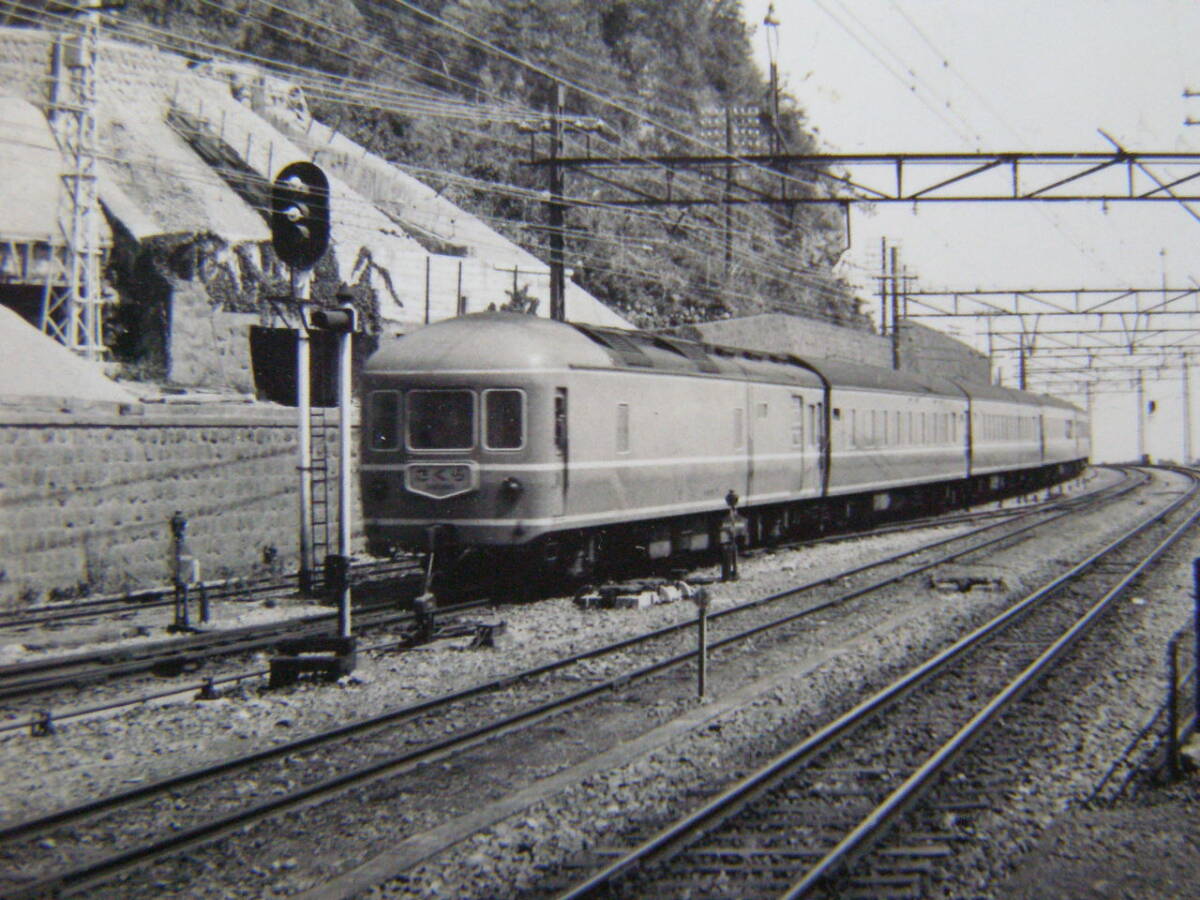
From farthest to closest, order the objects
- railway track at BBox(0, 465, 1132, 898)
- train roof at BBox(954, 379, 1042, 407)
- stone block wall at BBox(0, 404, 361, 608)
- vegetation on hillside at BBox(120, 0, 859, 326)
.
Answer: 1. vegetation on hillside at BBox(120, 0, 859, 326)
2. train roof at BBox(954, 379, 1042, 407)
3. stone block wall at BBox(0, 404, 361, 608)
4. railway track at BBox(0, 465, 1132, 898)

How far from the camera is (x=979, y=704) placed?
31.9ft

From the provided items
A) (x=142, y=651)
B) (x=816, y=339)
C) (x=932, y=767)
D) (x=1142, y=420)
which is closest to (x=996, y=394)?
(x=816, y=339)

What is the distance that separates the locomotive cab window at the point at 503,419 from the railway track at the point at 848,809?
5168mm

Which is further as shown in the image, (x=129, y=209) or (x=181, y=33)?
(x=181, y=33)

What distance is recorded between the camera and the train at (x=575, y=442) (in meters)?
14.0

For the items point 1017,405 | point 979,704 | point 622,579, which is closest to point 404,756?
point 979,704

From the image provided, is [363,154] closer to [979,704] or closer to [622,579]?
[622,579]

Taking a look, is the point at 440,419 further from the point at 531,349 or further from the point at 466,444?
the point at 531,349

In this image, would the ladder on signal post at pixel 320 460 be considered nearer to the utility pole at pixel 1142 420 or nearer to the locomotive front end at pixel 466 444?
the locomotive front end at pixel 466 444

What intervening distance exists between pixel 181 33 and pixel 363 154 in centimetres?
1179

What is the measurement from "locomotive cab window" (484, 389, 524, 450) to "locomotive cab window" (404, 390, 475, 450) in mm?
179

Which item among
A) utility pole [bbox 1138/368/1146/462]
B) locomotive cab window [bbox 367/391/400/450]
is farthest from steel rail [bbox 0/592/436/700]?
utility pole [bbox 1138/368/1146/462]

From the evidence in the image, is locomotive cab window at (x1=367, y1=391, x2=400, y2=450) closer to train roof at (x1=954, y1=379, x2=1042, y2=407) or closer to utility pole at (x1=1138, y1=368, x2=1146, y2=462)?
train roof at (x1=954, y1=379, x2=1042, y2=407)

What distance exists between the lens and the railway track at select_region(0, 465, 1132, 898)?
20.5 feet
